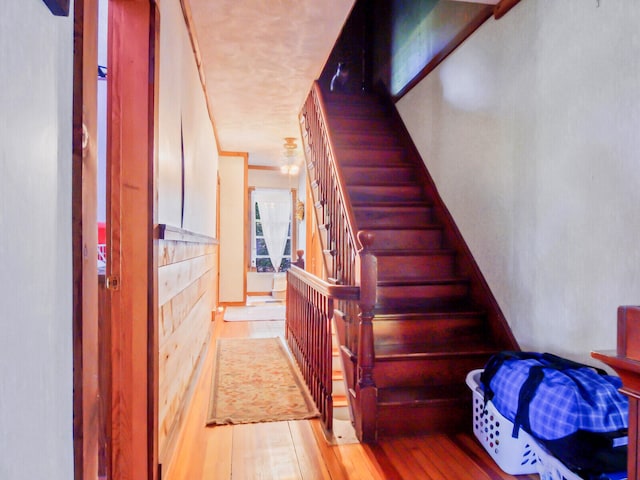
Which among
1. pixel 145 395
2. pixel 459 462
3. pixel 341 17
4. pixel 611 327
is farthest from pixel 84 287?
pixel 341 17

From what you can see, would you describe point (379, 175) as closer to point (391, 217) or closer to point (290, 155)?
point (391, 217)

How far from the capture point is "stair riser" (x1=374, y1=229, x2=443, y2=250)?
319 cm

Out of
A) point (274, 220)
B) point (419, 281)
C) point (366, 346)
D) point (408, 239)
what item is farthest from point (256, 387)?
point (274, 220)

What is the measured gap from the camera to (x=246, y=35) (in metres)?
2.88

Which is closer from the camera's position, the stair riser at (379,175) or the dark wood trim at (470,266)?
the dark wood trim at (470,266)

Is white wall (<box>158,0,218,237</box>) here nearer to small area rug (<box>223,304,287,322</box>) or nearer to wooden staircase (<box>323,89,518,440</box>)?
wooden staircase (<box>323,89,518,440</box>)

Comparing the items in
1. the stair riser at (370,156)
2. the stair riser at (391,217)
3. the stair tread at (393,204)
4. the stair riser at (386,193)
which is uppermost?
the stair riser at (370,156)

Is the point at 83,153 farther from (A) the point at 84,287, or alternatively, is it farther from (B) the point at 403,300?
(B) the point at 403,300

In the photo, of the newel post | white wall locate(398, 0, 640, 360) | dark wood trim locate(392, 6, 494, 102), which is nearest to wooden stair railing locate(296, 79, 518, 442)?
the newel post

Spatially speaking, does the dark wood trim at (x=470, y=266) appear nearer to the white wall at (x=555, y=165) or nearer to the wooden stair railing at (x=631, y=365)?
the white wall at (x=555, y=165)

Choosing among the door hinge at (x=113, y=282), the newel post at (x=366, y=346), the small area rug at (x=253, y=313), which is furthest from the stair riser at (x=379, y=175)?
the small area rug at (x=253, y=313)

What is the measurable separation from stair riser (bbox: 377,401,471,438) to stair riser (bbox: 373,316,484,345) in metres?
0.42

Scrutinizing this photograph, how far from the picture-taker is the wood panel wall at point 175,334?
1829 millimetres

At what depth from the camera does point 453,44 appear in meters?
3.20
